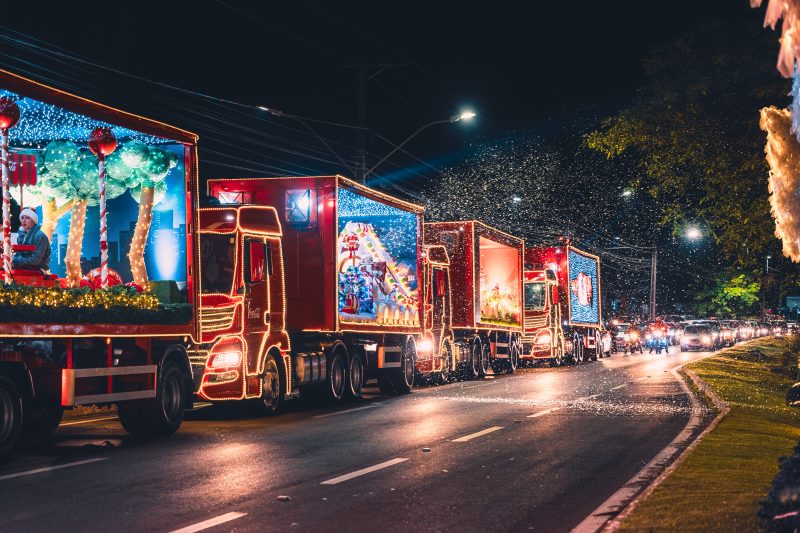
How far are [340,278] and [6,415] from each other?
9.42 m

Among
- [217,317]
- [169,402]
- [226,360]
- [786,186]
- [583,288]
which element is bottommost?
[169,402]

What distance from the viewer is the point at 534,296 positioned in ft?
135

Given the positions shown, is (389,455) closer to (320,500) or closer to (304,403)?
(320,500)

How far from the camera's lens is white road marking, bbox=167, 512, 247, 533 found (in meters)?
8.15

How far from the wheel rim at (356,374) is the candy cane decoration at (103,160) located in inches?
326

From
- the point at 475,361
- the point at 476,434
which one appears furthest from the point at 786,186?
the point at 475,361

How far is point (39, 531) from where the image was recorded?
26.7 ft

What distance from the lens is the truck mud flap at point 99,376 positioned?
13.0m

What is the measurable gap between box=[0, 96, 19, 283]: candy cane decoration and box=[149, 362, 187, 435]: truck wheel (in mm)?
3209

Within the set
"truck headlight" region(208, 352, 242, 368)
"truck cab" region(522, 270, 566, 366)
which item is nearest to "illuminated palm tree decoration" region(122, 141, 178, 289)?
"truck headlight" region(208, 352, 242, 368)

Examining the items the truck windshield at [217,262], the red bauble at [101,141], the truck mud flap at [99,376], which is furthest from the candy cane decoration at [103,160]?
the truck windshield at [217,262]

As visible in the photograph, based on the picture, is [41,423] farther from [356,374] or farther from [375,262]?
[375,262]

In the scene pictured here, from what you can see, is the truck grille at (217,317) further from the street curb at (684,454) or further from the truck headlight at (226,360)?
the street curb at (684,454)

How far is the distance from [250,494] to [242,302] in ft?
26.2
